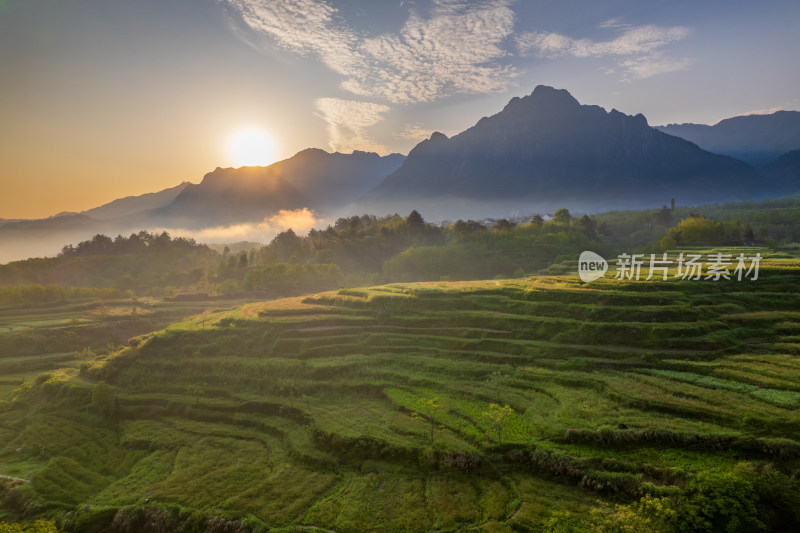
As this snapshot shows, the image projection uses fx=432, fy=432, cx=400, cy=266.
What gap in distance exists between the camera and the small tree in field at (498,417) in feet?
91.9

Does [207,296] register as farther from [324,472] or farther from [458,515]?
[458,515]

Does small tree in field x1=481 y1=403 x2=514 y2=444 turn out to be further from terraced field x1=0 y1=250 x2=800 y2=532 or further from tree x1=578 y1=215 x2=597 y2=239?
tree x1=578 y1=215 x2=597 y2=239

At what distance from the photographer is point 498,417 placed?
28.0 m

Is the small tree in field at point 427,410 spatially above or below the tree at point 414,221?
below

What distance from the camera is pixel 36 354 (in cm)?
6391

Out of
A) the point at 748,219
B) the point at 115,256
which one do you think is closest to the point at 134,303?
the point at 115,256

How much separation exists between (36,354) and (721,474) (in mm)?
81662

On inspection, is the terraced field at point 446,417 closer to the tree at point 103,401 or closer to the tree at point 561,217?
the tree at point 103,401

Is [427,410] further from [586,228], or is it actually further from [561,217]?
[561,217]
